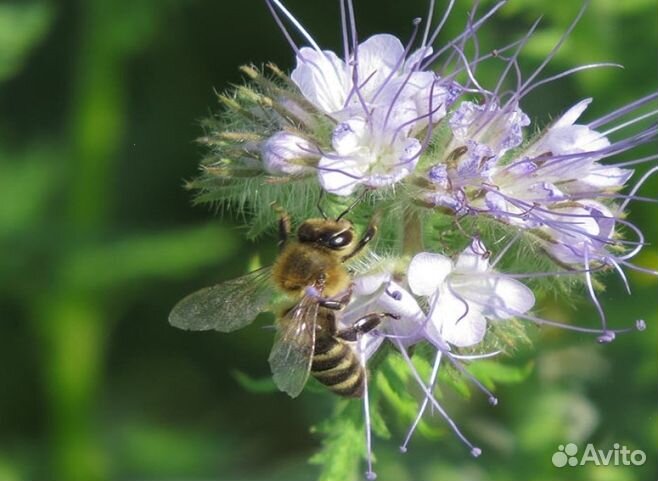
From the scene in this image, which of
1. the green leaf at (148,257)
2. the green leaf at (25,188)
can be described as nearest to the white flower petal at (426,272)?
the green leaf at (148,257)

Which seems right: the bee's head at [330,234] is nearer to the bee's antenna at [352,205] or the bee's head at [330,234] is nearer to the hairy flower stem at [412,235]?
the bee's antenna at [352,205]

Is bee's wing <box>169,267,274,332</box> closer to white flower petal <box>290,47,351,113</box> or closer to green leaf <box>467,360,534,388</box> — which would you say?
white flower petal <box>290,47,351,113</box>

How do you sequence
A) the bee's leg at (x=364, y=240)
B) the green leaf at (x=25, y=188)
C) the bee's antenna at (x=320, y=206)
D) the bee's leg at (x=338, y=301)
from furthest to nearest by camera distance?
the green leaf at (x=25, y=188) → the bee's antenna at (x=320, y=206) → the bee's leg at (x=364, y=240) → the bee's leg at (x=338, y=301)

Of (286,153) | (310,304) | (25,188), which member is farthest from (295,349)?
(25,188)

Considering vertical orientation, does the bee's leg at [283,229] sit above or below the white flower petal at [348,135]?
below

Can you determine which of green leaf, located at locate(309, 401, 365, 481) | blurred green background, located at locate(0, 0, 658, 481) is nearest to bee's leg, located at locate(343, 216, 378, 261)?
green leaf, located at locate(309, 401, 365, 481)

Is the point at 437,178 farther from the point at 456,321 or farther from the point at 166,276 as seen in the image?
the point at 166,276

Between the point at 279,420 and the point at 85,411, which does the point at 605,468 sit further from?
the point at 85,411

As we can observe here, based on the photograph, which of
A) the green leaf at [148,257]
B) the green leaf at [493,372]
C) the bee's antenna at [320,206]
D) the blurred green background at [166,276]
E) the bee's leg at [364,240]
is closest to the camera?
the bee's leg at [364,240]

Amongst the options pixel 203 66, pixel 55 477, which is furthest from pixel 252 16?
pixel 55 477
